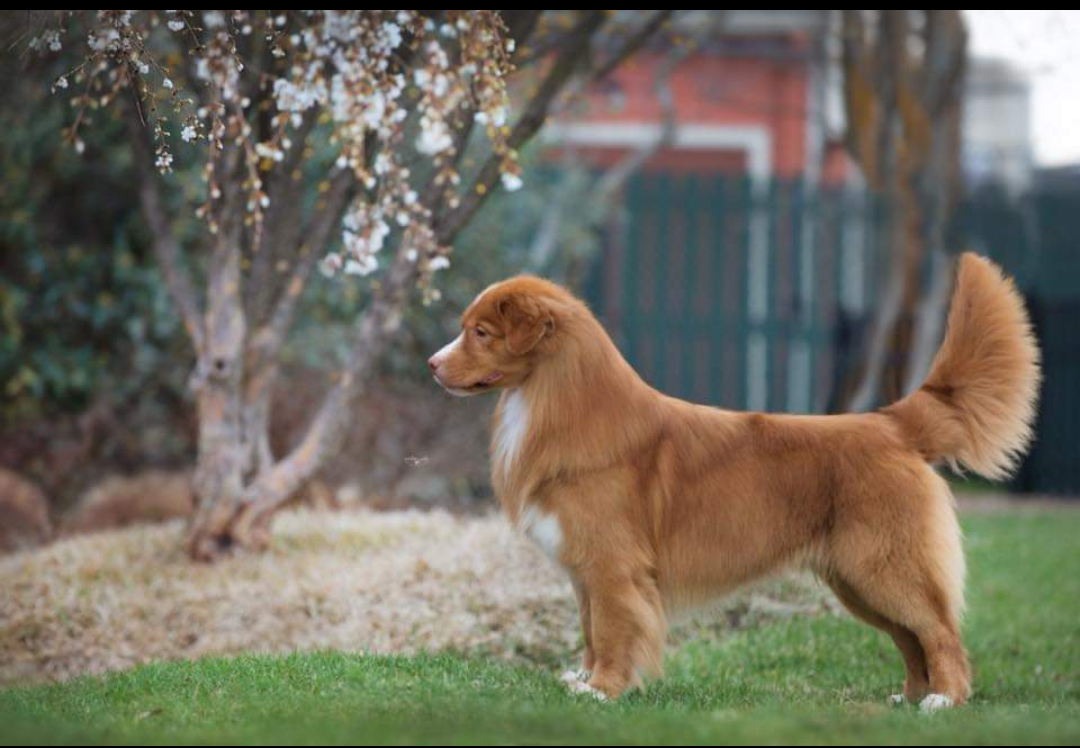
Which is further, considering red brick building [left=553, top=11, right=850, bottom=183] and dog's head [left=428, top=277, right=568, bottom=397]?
red brick building [left=553, top=11, right=850, bottom=183]

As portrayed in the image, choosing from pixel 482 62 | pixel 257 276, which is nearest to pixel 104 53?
pixel 482 62

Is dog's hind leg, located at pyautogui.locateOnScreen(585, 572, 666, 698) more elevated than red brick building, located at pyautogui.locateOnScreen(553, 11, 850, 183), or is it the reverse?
red brick building, located at pyautogui.locateOnScreen(553, 11, 850, 183)

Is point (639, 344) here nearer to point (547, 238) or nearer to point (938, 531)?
point (547, 238)

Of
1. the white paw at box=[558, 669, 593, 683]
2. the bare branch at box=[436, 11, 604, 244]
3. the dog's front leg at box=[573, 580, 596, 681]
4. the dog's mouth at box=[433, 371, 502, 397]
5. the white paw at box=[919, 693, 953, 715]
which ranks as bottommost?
the white paw at box=[919, 693, 953, 715]

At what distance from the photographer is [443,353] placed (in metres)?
5.88

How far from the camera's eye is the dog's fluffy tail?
5910 millimetres

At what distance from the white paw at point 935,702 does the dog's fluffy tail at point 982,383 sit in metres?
0.91

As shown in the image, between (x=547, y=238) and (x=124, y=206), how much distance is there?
397 centimetres

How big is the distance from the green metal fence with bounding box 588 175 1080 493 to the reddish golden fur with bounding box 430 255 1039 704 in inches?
366

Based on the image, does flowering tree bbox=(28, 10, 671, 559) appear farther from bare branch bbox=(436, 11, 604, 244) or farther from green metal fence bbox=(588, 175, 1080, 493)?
green metal fence bbox=(588, 175, 1080, 493)

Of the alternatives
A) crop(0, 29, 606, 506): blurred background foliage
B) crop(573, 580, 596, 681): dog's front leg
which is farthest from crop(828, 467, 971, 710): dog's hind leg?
crop(0, 29, 606, 506): blurred background foliage

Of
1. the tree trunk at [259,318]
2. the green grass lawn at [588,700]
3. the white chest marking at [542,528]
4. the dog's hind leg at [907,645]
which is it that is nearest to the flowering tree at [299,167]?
the tree trunk at [259,318]

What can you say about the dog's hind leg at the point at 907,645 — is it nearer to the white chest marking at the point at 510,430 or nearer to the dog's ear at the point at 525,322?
the white chest marking at the point at 510,430

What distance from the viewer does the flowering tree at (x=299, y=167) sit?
6941 millimetres
